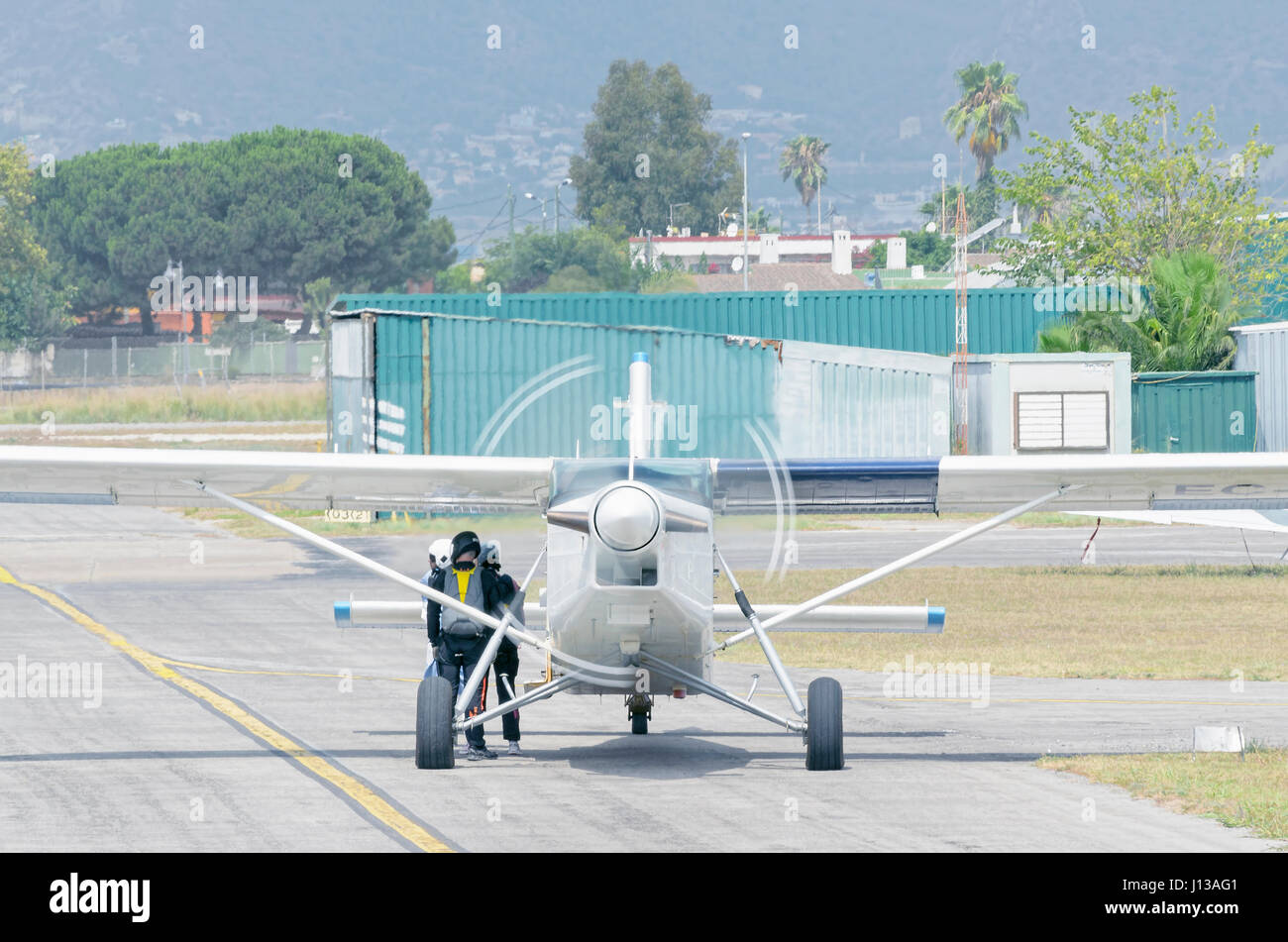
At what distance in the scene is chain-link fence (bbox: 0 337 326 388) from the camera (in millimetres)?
90188

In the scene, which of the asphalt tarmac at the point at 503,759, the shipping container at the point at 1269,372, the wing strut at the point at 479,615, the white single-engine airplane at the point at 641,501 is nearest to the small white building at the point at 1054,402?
the shipping container at the point at 1269,372

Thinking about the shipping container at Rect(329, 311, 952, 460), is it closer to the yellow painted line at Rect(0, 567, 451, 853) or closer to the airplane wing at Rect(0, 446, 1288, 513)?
the yellow painted line at Rect(0, 567, 451, 853)

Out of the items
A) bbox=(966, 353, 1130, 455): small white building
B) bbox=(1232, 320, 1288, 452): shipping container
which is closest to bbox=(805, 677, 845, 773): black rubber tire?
bbox=(966, 353, 1130, 455): small white building

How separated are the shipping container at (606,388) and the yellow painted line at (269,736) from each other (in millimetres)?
11148

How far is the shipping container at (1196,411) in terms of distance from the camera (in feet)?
118

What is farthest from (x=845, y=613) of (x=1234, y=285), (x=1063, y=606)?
(x=1234, y=285)

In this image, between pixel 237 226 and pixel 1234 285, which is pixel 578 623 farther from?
pixel 237 226

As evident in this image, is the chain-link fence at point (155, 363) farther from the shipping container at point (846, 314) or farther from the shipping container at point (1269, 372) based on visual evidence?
the shipping container at point (1269, 372)

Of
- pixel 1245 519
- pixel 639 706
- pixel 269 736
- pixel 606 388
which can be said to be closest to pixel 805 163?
pixel 606 388

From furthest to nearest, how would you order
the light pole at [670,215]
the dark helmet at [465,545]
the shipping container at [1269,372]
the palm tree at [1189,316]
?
the light pole at [670,215]
the shipping container at [1269,372]
the palm tree at [1189,316]
the dark helmet at [465,545]

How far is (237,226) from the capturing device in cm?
11556

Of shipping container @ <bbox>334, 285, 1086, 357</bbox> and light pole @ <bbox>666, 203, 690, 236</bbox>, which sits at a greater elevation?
light pole @ <bbox>666, 203, 690, 236</bbox>

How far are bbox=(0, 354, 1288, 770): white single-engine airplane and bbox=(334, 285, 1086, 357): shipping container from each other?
26.5m
